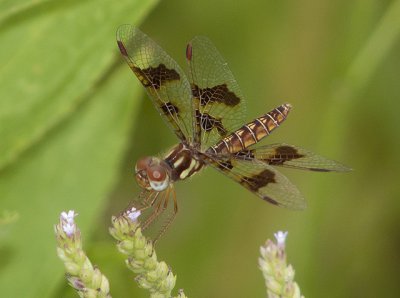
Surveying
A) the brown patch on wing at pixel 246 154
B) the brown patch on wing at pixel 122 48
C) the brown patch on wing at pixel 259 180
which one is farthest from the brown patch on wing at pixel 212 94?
the brown patch on wing at pixel 259 180

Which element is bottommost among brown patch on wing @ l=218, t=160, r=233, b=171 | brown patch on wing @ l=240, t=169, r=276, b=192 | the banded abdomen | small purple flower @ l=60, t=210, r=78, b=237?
A: small purple flower @ l=60, t=210, r=78, b=237

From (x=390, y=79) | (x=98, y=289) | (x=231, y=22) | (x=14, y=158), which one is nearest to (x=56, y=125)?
(x=14, y=158)

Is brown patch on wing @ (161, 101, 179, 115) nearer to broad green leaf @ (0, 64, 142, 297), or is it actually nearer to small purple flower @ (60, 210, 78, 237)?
broad green leaf @ (0, 64, 142, 297)

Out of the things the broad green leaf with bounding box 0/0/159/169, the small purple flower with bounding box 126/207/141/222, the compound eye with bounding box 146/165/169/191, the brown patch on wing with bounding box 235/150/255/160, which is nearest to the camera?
the small purple flower with bounding box 126/207/141/222

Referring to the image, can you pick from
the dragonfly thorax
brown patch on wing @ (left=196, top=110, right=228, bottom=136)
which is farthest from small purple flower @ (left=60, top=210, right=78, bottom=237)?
brown patch on wing @ (left=196, top=110, right=228, bottom=136)

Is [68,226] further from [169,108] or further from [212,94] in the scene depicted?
[212,94]

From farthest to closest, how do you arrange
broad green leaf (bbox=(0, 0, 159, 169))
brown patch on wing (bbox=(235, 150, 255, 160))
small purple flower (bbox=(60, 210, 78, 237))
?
brown patch on wing (bbox=(235, 150, 255, 160))
broad green leaf (bbox=(0, 0, 159, 169))
small purple flower (bbox=(60, 210, 78, 237))

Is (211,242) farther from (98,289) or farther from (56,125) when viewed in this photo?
(98,289)

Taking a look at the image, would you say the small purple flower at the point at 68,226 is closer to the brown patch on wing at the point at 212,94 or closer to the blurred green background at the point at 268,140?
the blurred green background at the point at 268,140

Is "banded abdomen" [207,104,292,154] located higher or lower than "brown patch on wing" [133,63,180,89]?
lower
